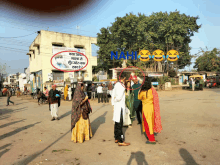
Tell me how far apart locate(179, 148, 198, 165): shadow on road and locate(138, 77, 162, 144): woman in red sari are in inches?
29.9

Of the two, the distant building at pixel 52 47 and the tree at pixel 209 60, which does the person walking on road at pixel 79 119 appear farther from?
the tree at pixel 209 60

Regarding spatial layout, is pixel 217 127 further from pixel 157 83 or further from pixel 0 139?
pixel 157 83

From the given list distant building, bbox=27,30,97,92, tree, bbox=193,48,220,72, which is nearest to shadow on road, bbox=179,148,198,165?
distant building, bbox=27,30,97,92

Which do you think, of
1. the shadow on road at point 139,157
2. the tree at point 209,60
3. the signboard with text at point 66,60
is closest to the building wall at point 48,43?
the signboard with text at point 66,60

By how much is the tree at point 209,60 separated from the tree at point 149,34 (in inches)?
408

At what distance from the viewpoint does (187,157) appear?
377 centimetres

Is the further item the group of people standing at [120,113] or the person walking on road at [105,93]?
the person walking on road at [105,93]

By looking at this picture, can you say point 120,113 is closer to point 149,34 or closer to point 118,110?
point 118,110

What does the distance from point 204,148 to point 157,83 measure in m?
22.0

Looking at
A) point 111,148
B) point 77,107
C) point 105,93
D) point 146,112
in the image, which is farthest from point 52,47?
point 111,148

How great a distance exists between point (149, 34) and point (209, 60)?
66.5ft

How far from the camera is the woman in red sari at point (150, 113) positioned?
468 centimetres

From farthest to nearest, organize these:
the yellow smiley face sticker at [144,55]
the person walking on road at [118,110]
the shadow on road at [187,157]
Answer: the yellow smiley face sticker at [144,55], the person walking on road at [118,110], the shadow on road at [187,157]

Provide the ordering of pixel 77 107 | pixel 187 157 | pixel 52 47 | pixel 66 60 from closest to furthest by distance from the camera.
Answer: pixel 187 157 → pixel 77 107 → pixel 52 47 → pixel 66 60
